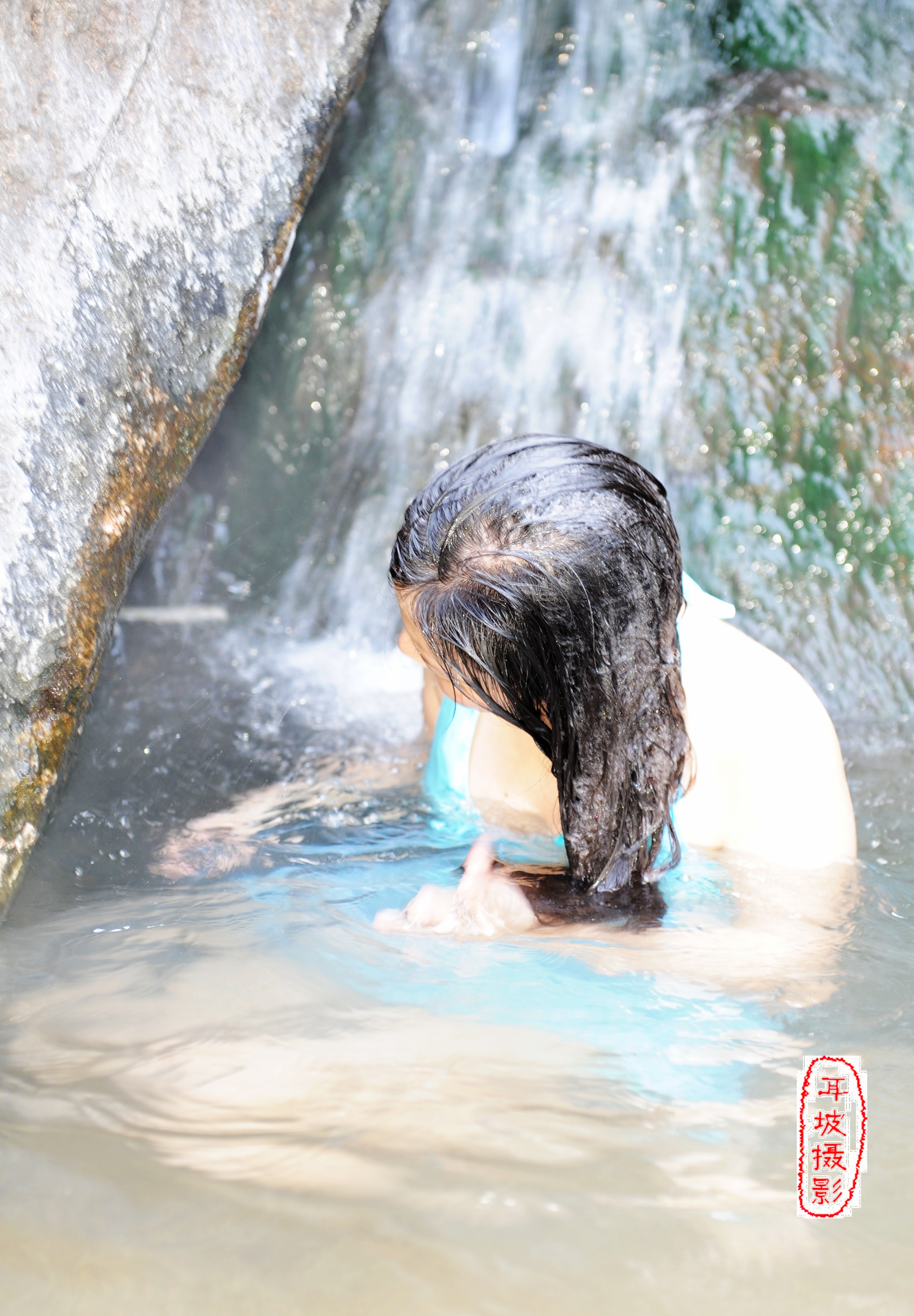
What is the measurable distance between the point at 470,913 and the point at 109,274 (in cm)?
155

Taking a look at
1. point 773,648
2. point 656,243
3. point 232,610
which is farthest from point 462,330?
point 773,648

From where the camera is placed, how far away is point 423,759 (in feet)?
8.81

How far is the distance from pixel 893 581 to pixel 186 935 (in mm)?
2561

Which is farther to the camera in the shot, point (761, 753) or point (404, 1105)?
point (761, 753)

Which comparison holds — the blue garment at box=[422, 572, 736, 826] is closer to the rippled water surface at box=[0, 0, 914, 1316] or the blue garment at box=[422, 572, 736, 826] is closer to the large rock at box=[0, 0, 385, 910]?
the rippled water surface at box=[0, 0, 914, 1316]

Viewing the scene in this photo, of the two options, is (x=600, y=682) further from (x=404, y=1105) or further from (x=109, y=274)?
(x=109, y=274)

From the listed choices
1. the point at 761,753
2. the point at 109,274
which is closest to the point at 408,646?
A: the point at 761,753

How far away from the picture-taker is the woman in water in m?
1.41

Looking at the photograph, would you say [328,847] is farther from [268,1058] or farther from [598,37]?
[598,37]

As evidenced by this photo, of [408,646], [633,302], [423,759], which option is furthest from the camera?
[633,302]

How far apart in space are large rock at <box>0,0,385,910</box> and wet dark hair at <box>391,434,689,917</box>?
847 mm

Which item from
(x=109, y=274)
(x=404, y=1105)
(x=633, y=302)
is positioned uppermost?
(x=633, y=302)

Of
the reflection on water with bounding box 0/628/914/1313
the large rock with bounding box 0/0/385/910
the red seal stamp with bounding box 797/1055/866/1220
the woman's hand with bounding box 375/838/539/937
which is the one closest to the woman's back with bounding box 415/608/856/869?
the reflection on water with bounding box 0/628/914/1313

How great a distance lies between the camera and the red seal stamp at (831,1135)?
1.10 meters
